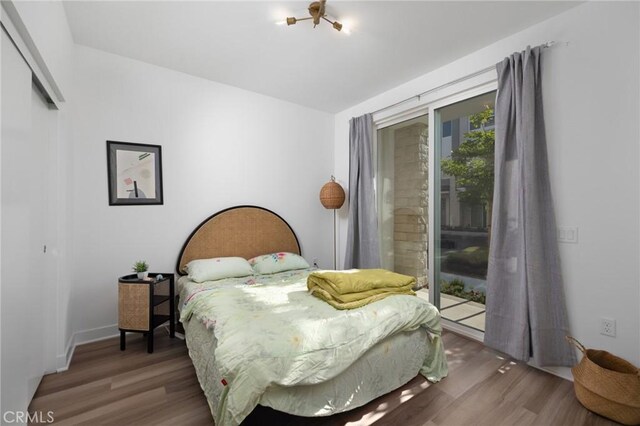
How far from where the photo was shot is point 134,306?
2400mm

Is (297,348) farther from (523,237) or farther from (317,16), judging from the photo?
(317,16)

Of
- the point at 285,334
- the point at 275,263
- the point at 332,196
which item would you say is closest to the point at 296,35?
the point at 332,196

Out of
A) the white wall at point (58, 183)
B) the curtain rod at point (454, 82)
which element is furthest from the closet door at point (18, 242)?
the curtain rod at point (454, 82)

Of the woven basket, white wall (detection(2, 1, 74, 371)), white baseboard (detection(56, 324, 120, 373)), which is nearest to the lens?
the woven basket

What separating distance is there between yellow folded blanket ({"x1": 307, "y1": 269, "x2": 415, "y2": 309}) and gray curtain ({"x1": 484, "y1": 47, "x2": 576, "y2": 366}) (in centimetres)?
81

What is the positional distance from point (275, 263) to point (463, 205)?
6.58ft

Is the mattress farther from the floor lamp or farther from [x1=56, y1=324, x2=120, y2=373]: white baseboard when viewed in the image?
the floor lamp

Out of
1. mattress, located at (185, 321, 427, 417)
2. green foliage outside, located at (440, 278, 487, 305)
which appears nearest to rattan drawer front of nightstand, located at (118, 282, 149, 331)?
mattress, located at (185, 321, 427, 417)

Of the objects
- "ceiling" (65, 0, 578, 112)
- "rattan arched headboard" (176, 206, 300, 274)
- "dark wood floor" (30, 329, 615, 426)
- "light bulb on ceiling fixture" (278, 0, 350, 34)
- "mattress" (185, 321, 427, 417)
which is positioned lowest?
"dark wood floor" (30, 329, 615, 426)

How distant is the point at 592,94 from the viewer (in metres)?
2.01

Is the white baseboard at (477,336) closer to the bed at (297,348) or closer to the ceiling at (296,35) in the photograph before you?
the bed at (297,348)

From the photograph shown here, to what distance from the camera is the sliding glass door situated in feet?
8.80

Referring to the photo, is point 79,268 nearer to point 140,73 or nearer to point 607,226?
point 140,73

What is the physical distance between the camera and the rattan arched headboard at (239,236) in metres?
3.09
